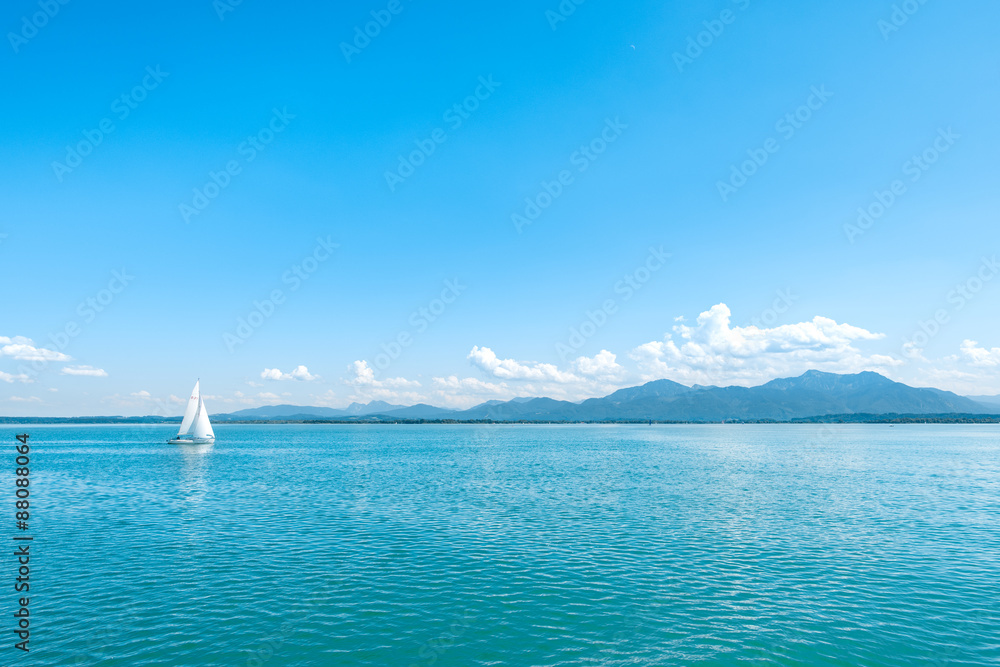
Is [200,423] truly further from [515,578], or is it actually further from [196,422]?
[515,578]

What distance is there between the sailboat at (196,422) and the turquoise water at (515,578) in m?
111

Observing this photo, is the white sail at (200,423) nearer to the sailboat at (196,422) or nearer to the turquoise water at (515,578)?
the sailboat at (196,422)

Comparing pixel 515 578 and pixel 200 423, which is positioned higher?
pixel 200 423

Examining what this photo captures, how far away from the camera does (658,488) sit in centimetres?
6669

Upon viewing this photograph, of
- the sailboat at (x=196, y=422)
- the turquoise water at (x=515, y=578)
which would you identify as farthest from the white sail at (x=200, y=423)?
the turquoise water at (x=515, y=578)

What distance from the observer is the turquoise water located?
21641 millimetres

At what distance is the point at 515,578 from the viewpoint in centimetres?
3014

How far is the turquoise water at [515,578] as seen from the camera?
21.6 m

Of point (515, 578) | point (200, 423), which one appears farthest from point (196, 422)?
point (515, 578)

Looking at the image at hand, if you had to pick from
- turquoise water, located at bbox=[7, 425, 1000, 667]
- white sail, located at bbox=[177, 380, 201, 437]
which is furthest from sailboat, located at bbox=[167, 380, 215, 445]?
turquoise water, located at bbox=[7, 425, 1000, 667]

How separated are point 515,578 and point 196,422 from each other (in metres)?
169

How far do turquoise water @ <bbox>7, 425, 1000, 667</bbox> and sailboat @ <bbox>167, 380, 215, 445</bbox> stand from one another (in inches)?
4378

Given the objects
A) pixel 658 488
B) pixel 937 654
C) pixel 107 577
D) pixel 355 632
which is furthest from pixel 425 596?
pixel 658 488

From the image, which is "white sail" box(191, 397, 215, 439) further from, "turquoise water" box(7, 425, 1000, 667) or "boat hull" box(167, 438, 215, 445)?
"turquoise water" box(7, 425, 1000, 667)
